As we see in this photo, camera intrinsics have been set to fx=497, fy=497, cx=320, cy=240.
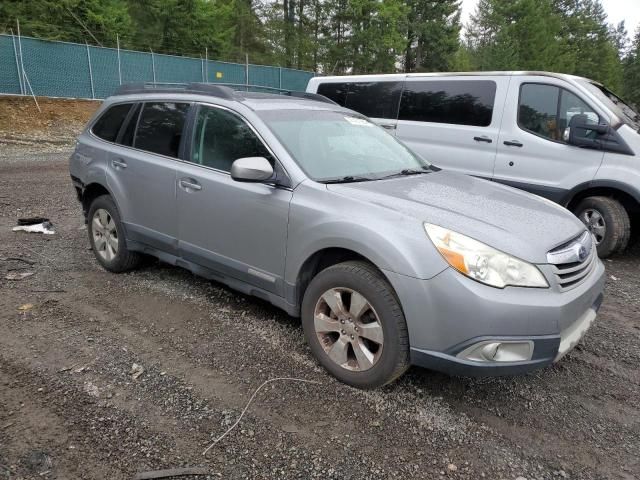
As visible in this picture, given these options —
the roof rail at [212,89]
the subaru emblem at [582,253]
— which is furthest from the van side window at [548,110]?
the subaru emblem at [582,253]

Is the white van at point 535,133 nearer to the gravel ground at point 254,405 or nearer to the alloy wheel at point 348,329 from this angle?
the gravel ground at point 254,405

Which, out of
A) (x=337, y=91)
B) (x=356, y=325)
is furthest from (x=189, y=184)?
(x=337, y=91)

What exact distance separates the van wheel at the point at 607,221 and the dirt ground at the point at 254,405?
172 centimetres

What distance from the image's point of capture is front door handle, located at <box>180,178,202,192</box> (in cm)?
378

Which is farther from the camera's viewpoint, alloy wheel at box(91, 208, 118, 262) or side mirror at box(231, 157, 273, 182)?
alloy wheel at box(91, 208, 118, 262)

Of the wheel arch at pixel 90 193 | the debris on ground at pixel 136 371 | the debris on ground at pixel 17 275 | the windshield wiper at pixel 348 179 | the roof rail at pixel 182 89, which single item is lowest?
the debris on ground at pixel 17 275

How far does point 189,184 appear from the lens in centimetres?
384

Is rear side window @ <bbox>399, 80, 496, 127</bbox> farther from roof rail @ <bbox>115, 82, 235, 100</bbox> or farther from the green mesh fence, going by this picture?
the green mesh fence

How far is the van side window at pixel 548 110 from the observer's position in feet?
19.4

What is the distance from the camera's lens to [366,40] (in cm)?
3906

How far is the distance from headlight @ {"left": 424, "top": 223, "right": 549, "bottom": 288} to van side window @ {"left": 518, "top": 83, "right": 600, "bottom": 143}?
4035 mm

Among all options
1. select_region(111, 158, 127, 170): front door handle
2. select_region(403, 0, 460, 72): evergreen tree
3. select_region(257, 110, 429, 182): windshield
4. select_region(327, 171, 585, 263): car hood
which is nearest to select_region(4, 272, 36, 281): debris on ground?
select_region(111, 158, 127, 170): front door handle

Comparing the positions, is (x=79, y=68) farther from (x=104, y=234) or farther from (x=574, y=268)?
(x=574, y=268)

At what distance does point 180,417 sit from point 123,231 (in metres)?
2.36
